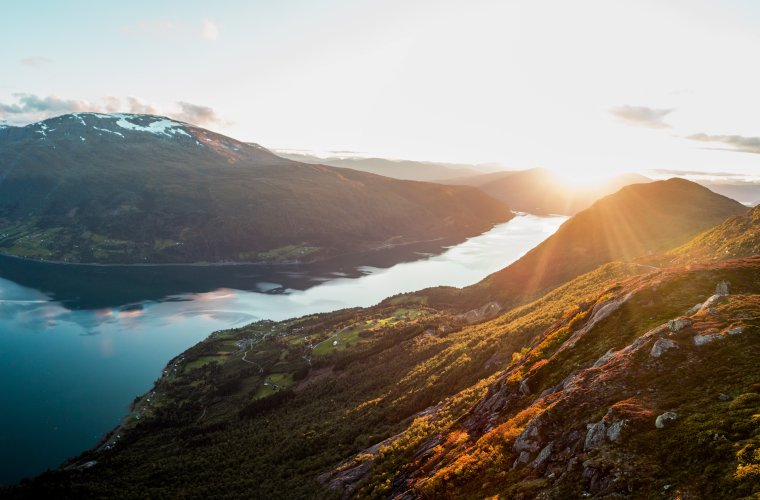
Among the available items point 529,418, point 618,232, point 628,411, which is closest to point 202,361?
point 618,232

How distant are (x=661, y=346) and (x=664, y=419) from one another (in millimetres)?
5291

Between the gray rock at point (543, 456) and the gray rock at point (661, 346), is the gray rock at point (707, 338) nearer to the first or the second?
the gray rock at point (661, 346)

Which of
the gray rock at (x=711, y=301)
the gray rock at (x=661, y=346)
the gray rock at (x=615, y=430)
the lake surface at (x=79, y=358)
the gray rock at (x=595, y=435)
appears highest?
the gray rock at (x=711, y=301)

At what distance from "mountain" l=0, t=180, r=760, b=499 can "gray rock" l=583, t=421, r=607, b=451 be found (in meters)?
0.06

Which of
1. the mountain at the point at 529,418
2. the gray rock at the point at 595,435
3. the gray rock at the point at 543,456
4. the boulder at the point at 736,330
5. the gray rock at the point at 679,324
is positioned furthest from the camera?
the gray rock at the point at 679,324

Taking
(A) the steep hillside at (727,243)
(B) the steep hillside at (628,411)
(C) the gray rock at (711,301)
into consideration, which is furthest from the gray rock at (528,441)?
(A) the steep hillside at (727,243)

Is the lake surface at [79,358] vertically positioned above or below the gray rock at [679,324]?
below

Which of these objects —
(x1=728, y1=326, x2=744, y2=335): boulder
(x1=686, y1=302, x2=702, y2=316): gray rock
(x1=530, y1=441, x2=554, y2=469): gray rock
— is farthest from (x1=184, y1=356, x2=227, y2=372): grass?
(x1=728, y1=326, x2=744, y2=335): boulder

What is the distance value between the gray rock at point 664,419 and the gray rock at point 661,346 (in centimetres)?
459

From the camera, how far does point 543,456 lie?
19500mm

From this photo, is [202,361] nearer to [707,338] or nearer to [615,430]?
[615,430]

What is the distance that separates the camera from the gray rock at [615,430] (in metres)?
17.3

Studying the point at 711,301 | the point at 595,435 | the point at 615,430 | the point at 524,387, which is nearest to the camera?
the point at 615,430

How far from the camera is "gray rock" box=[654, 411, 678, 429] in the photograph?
55.1 feet
